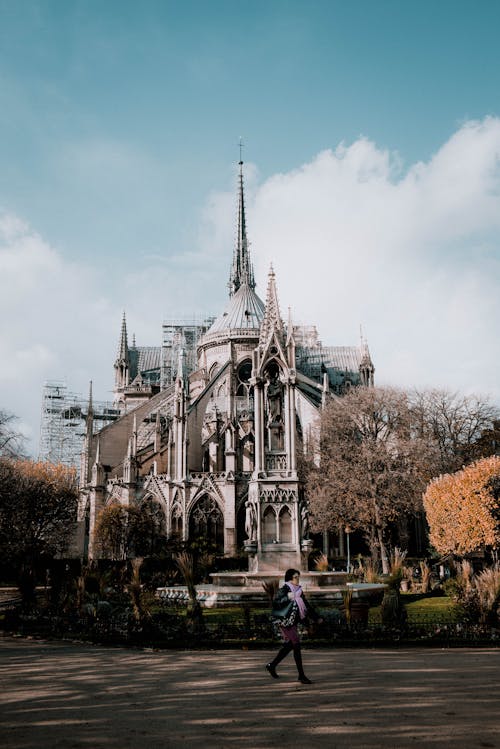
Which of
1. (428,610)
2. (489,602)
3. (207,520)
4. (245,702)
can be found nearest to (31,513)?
(207,520)

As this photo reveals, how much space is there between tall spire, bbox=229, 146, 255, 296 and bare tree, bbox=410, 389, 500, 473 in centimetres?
4755

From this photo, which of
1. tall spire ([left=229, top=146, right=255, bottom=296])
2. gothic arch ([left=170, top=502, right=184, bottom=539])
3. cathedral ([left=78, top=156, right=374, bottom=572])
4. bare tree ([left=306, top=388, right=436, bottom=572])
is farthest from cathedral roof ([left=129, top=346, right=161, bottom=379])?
bare tree ([left=306, top=388, right=436, bottom=572])

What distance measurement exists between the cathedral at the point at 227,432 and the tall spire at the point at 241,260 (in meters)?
0.20

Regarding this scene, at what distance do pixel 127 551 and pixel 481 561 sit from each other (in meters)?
20.0

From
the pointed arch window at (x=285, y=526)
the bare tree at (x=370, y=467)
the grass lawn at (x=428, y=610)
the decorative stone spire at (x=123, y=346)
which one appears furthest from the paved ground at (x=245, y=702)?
the decorative stone spire at (x=123, y=346)

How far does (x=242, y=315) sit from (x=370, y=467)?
32.3 meters

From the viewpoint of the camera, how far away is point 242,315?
65.4 metres

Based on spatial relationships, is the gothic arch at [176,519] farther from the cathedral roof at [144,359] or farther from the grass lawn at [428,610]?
the cathedral roof at [144,359]

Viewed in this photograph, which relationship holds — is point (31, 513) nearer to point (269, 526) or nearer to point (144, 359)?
point (269, 526)

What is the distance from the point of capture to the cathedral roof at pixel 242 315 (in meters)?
64.4

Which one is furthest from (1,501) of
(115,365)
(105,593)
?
(115,365)

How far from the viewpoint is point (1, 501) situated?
30.0 metres

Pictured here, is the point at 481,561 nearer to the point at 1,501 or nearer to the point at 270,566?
the point at 270,566

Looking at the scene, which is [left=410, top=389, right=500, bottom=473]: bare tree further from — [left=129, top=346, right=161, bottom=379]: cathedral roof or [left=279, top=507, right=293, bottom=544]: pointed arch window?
[left=129, top=346, right=161, bottom=379]: cathedral roof
